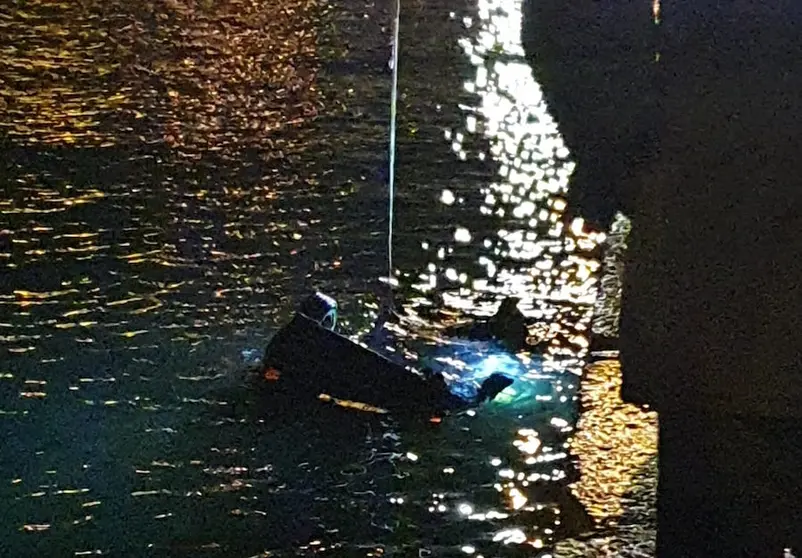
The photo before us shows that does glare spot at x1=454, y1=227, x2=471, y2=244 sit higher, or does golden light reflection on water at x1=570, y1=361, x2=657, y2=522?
glare spot at x1=454, y1=227, x2=471, y2=244

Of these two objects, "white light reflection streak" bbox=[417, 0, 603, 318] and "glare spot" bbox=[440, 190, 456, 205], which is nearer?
"white light reflection streak" bbox=[417, 0, 603, 318]

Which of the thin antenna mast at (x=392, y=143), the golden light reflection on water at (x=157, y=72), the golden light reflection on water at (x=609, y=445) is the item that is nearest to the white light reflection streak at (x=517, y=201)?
the thin antenna mast at (x=392, y=143)

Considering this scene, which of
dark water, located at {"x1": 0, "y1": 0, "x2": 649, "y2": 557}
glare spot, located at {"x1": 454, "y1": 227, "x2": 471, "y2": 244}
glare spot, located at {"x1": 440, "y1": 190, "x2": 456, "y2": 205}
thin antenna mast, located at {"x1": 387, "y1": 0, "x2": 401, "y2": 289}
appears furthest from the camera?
glare spot, located at {"x1": 440, "y1": 190, "x2": 456, "y2": 205}

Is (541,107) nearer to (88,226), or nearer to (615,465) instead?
(88,226)

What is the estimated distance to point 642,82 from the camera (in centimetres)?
489

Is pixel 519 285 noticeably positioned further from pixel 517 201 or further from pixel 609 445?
pixel 609 445

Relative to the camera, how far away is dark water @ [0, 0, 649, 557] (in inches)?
105

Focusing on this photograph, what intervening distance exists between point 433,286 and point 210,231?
2.33ft

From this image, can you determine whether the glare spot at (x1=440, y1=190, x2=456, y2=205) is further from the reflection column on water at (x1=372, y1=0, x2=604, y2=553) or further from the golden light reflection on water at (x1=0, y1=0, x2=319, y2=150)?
the golden light reflection on water at (x1=0, y1=0, x2=319, y2=150)

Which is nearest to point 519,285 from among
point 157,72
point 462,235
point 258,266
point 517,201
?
point 462,235

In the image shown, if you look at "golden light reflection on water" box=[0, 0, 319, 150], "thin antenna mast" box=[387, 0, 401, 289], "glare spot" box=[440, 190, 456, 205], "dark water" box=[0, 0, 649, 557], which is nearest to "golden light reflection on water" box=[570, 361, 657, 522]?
"dark water" box=[0, 0, 649, 557]

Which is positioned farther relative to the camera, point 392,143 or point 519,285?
point 392,143

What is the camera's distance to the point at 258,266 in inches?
142

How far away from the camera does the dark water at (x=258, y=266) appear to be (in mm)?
2668
